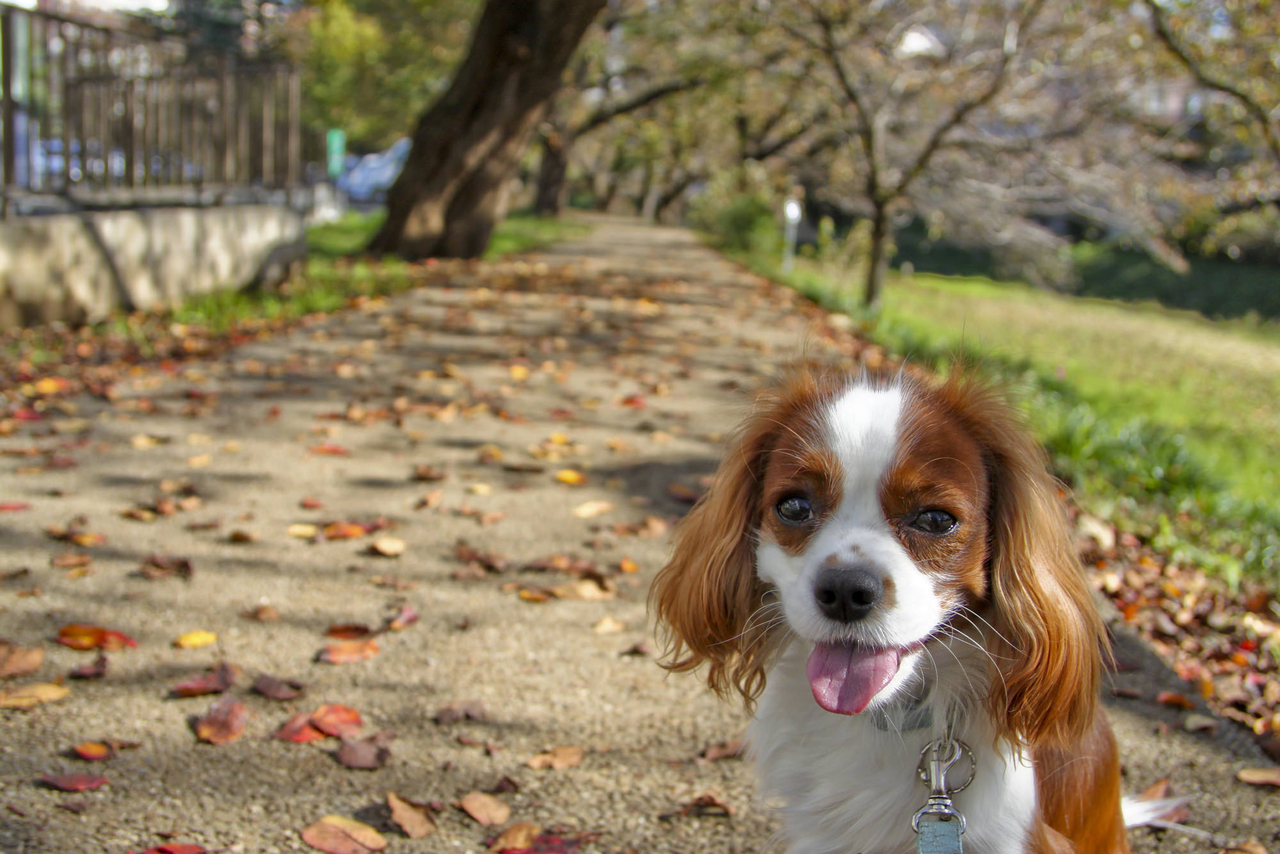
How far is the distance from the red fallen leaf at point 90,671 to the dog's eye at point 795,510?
245cm

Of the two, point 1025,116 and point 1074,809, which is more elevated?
point 1025,116

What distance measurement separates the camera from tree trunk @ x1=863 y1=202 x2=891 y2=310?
1409 centimetres

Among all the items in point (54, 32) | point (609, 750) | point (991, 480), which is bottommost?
point (609, 750)

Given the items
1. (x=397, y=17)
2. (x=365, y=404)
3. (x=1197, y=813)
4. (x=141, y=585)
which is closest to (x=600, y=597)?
(x=141, y=585)

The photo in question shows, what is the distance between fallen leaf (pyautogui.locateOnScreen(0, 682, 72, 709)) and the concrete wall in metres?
5.61

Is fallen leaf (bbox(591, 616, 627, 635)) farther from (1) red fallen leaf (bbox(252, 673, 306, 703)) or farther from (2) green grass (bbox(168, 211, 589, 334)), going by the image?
(2) green grass (bbox(168, 211, 589, 334))

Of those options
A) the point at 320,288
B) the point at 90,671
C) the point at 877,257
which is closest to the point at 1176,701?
the point at 90,671

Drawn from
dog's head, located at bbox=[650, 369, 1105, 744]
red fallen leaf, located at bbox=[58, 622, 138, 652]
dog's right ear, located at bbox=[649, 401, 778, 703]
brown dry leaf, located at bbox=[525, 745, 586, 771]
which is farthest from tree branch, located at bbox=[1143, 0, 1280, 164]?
red fallen leaf, located at bbox=[58, 622, 138, 652]

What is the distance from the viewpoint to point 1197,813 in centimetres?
306

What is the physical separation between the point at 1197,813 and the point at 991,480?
1.58 m

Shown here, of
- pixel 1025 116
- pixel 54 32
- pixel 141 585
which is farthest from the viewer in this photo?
pixel 1025 116

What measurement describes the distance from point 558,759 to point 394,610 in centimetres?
119

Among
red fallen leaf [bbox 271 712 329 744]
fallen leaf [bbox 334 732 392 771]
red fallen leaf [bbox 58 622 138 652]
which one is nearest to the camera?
fallen leaf [bbox 334 732 392 771]

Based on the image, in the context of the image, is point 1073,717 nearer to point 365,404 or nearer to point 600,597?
point 600,597
